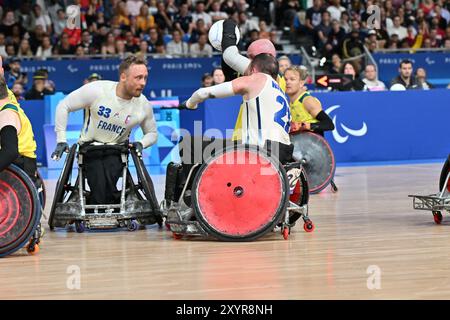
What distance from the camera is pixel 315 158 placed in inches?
549

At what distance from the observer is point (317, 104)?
46.7ft

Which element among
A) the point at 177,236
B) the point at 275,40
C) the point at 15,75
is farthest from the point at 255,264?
the point at 275,40

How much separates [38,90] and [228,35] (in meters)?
9.70

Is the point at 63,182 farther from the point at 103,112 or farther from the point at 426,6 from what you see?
the point at 426,6

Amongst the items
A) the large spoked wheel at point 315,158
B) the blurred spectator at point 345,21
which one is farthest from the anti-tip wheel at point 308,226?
the blurred spectator at point 345,21

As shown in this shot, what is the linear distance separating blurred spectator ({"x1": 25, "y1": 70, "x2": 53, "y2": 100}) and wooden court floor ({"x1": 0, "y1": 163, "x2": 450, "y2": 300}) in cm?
922

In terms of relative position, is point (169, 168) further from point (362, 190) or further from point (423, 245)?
point (362, 190)

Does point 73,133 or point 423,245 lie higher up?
point 73,133

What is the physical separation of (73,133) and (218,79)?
2528 mm

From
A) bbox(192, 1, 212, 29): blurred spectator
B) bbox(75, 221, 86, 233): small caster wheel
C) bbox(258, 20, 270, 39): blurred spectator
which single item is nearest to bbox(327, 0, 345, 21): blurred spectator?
bbox(258, 20, 270, 39): blurred spectator

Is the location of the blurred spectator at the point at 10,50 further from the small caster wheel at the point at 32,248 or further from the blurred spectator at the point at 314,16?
the small caster wheel at the point at 32,248
